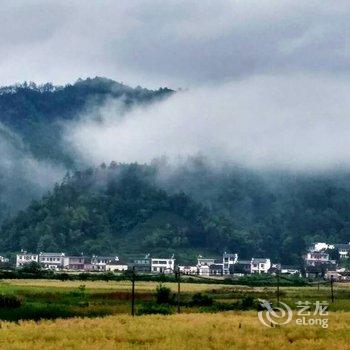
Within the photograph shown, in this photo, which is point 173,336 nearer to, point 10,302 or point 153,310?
point 153,310

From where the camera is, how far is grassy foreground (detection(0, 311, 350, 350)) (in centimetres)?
3142

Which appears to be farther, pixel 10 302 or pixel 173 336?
pixel 10 302

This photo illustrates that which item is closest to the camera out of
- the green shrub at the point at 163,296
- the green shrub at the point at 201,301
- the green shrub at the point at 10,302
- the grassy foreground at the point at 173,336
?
the grassy foreground at the point at 173,336

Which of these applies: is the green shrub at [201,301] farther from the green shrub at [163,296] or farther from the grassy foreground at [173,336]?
the grassy foreground at [173,336]

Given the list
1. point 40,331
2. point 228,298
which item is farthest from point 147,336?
point 228,298

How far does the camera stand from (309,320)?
42.8m

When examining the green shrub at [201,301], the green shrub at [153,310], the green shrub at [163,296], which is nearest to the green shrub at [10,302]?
the green shrub at [153,310]

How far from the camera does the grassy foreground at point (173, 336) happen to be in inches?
1237

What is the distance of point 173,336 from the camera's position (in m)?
34.6

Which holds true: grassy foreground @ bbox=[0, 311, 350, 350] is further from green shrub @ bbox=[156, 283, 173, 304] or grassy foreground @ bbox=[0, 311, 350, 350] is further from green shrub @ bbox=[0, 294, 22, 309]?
green shrub @ bbox=[156, 283, 173, 304]

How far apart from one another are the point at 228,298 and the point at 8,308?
3235 cm

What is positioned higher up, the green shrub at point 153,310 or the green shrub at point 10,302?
the green shrub at point 10,302

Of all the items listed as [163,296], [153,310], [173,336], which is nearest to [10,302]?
[153,310]

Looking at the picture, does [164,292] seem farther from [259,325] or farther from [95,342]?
[95,342]
